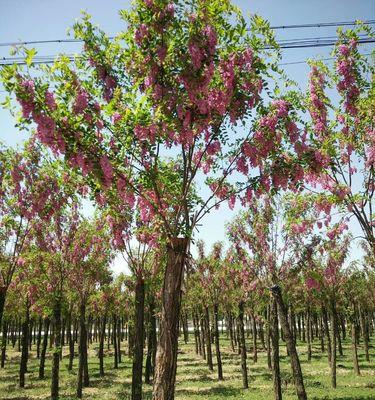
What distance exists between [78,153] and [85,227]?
42.3ft

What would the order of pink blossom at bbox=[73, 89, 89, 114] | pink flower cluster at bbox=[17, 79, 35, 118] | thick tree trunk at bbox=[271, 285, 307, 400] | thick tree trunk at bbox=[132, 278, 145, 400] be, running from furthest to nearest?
thick tree trunk at bbox=[271, 285, 307, 400]
thick tree trunk at bbox=[132, 278, 145, 400]
pink blossom at bbox=[73, 89, 89, 114]
pink flower cluster at bbox=[17, 79, 35, 118]

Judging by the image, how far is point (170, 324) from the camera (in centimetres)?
706

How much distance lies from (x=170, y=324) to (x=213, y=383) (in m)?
Answer: 20.6

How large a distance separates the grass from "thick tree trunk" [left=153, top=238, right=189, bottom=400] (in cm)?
1573

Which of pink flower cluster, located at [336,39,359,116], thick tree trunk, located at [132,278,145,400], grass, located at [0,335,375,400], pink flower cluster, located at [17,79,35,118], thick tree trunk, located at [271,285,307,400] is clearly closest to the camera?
pink flower cluster, located at [17,79,35,118]

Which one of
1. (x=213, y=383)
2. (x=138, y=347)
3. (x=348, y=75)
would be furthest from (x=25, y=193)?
(x=213, y=383)

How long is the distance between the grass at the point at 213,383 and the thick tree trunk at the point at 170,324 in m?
15.7

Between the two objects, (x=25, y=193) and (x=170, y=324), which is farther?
(x=25, y=193)

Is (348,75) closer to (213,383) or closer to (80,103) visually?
(80,103)

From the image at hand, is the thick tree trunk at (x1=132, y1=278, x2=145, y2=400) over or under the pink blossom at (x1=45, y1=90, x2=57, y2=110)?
under

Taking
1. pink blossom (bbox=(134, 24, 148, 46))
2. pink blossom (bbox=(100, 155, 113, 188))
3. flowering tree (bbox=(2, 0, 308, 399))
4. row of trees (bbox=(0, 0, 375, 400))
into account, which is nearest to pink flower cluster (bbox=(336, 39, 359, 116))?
row of trees (bbox=(0, 0, 375, 400))

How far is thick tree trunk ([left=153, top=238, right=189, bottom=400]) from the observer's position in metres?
6.70

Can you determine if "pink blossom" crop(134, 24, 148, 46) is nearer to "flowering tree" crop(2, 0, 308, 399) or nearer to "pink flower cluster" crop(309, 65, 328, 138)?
"flowering tree" crop(2, 0, 308, 399)

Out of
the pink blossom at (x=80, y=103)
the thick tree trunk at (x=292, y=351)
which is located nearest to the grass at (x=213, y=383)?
the thick tree trunk at (x=292, y=351)
